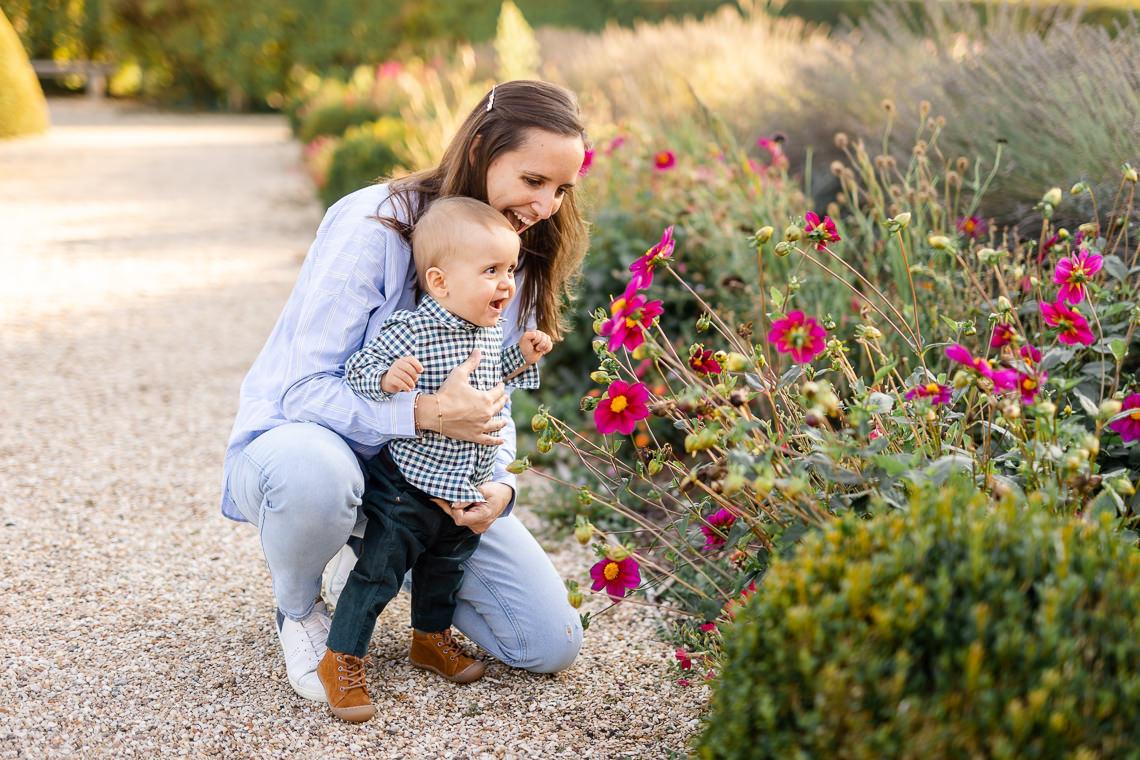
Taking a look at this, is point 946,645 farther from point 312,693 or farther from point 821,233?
point 312,693

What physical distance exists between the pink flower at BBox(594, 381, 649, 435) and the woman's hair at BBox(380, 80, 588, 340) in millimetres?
574

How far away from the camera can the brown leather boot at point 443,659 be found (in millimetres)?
2354

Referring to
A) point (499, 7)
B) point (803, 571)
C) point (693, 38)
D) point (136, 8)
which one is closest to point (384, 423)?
point (803, 571)

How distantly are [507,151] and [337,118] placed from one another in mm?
9086

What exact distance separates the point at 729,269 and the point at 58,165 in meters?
9.11

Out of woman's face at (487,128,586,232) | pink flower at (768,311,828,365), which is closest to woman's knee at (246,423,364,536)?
woman's face at (487,128,586,232)

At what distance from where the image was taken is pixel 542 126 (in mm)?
2205

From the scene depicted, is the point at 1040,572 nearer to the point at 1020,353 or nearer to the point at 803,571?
the point at 803,571

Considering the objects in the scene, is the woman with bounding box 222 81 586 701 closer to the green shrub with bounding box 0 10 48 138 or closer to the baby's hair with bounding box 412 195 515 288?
the baby's hair with bounding box 412 195 515 288

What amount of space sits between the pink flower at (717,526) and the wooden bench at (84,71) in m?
19.6

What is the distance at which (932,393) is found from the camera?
1.72 metres

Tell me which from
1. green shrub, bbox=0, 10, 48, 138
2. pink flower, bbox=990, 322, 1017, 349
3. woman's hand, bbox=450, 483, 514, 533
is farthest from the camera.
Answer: green shrub, bbox=0, 10, 48, 138

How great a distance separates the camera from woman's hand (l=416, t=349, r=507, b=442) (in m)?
2.11

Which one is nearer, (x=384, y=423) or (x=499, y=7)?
(x=384, y=423)
